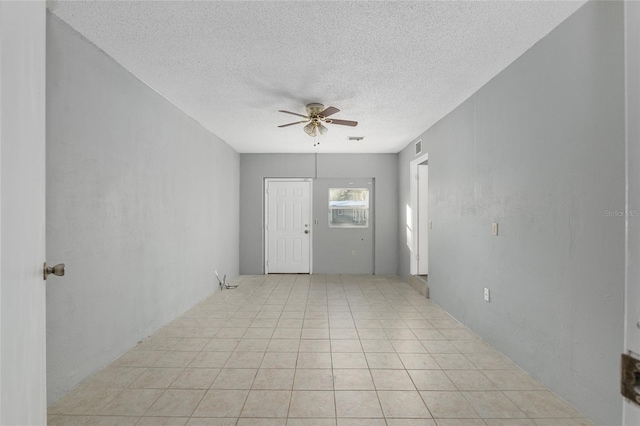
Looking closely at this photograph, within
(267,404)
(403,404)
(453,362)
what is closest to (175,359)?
(267,404)

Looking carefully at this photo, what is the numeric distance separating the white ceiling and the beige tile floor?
95.9 inches

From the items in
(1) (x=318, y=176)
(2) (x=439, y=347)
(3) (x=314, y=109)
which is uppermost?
(3) (x=314, y=109)

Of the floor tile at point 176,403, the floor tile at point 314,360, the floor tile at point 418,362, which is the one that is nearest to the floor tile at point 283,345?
the floor tile at point 314,360

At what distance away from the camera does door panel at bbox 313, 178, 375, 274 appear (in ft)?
22.6

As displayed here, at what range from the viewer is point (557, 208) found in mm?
2246

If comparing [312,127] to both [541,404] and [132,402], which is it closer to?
[132,402]

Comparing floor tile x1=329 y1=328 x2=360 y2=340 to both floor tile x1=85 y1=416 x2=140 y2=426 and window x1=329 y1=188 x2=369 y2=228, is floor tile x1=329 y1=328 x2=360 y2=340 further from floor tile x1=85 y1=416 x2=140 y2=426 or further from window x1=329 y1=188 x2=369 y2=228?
window x1=329 y1=188 x2=369 y2=228

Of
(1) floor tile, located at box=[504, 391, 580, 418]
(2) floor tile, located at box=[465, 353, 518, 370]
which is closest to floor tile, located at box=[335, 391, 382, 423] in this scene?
(1) floor tile, located at box=[504, 391, 580, 418]

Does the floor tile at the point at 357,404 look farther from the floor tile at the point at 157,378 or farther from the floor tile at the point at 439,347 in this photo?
the floor tile at the point at 157,378

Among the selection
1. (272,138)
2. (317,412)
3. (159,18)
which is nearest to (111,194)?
(159,18)

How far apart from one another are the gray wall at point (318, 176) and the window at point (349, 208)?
263 mm

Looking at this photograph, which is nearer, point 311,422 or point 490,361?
point 311,422

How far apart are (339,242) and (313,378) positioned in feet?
14.7
